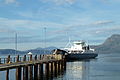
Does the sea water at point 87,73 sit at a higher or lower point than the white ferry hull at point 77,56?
lower

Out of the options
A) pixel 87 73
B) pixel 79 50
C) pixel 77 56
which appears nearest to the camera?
pixel 87 73

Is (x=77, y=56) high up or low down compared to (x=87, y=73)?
up

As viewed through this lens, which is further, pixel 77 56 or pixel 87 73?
pixel 77 56

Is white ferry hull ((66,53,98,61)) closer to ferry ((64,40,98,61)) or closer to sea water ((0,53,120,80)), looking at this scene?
ferry ((64,40,98,61))

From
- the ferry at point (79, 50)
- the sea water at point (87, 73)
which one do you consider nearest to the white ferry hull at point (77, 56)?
the ferry at point (79, 50)

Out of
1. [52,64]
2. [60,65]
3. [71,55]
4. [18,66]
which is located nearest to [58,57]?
[60,65]

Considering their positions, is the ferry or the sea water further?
the ferry

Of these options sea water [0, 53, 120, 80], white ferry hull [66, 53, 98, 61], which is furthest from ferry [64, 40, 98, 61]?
sea water [0, 53, 120, 80]

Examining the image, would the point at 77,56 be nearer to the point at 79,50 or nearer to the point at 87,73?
the point at 79,50

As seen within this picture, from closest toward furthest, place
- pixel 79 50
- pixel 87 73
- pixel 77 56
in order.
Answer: pixel 87 73, pixel 77 56, pixel 79 50

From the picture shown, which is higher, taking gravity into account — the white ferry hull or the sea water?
the white ferry hull

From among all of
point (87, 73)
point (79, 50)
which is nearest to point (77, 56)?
point (79, 50)

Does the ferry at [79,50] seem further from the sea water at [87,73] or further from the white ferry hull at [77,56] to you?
the sea water at [87,73]

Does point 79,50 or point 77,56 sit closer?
point 77,56
